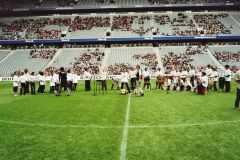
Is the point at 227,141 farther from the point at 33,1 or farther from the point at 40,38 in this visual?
the point at 33,1

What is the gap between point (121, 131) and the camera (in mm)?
11602

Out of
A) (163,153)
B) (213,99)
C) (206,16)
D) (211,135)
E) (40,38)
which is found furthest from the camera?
(206,16)

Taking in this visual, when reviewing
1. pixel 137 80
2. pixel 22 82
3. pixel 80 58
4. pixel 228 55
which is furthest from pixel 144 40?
pixel 22 82

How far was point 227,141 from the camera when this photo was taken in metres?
9.94

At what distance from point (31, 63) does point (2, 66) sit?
15.5 feet

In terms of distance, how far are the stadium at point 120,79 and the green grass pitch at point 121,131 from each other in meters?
0.04

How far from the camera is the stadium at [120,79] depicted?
1009cm

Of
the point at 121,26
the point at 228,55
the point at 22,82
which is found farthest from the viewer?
the point at 121,26

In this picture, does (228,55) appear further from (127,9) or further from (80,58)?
(80,58)

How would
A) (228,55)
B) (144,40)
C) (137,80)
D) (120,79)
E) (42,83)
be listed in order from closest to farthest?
(137,80)
(42,83)
(120,79)
(228,55)
(144,40)

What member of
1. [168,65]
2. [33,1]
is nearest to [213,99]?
[168,65]

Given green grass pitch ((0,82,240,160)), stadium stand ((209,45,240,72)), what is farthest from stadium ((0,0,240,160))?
stadium stand ((209,45,240,72))

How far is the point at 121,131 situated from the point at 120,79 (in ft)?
48.8

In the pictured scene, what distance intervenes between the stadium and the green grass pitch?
36 millimetres
